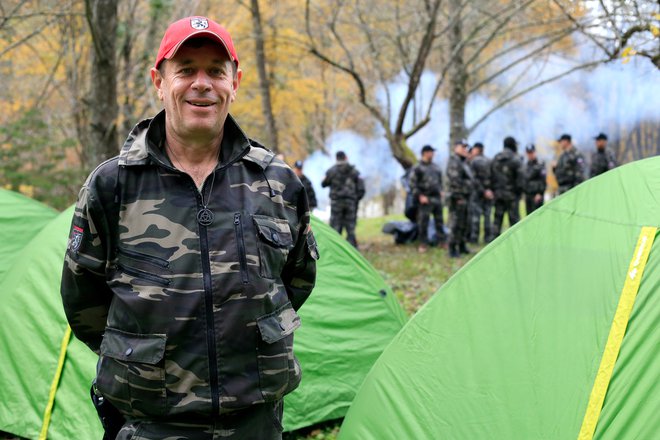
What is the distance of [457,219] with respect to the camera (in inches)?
425

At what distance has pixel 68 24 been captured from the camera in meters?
13.9

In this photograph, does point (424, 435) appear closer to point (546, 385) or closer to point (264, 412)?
point (546, 385)

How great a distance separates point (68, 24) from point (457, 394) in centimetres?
1386

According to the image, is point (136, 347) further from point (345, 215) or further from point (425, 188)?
point (345, 215)

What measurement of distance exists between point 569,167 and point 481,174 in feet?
5.53

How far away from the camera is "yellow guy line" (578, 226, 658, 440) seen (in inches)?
95.2

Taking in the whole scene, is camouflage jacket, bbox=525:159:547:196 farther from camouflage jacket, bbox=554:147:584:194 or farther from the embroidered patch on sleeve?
the embroidered patch on sleeve

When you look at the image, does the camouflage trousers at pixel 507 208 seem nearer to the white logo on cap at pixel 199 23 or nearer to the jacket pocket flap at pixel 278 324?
the jacket pocket flap at pixel 278 324

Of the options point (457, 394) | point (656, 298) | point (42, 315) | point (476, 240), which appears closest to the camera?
point (656, 298)

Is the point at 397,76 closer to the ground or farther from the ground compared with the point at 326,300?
farther from the ground

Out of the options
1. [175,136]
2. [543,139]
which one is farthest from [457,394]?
[543,139]

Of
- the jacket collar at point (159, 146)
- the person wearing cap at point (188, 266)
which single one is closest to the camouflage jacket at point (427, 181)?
the jacket collar at point (159, 146)

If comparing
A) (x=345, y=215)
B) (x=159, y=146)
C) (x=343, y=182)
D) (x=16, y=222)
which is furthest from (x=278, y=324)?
(x=345, y=215)

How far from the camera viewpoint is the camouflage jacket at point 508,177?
12.3 m
